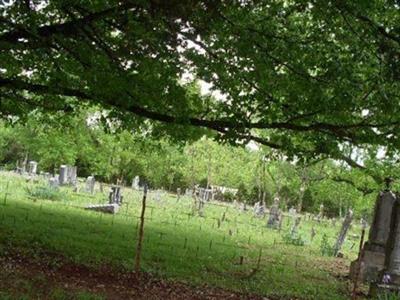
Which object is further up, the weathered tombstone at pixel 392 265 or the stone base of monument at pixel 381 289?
the weathered tombstone at pixel 392 265

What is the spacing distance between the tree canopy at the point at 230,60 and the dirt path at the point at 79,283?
349 centimetres

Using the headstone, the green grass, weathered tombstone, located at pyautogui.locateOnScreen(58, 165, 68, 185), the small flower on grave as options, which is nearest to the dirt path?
the green grass

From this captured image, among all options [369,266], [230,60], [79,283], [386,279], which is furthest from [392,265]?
[79,283]

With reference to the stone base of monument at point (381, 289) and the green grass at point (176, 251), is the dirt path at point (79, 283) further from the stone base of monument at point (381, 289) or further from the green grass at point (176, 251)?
the stone base of monument at point (381, 289)

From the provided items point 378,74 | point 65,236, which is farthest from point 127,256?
point 378,74

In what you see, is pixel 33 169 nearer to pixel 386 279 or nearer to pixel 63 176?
pixel 63 176

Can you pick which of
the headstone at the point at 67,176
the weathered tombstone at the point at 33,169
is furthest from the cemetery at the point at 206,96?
the weathered tombstone at the point at 33,169

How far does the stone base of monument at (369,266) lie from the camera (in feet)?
52.0

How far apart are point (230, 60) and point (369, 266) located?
8328 millimetres

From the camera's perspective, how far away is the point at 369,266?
16125 millimetres

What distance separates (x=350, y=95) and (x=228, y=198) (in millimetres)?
67192

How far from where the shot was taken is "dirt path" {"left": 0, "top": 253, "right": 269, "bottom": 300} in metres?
8.76

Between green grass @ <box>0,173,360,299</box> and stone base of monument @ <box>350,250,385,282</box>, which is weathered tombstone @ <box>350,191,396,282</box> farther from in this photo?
green grass @ <box>0,173,360,299</box>

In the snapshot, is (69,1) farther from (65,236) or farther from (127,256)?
(65,236)
